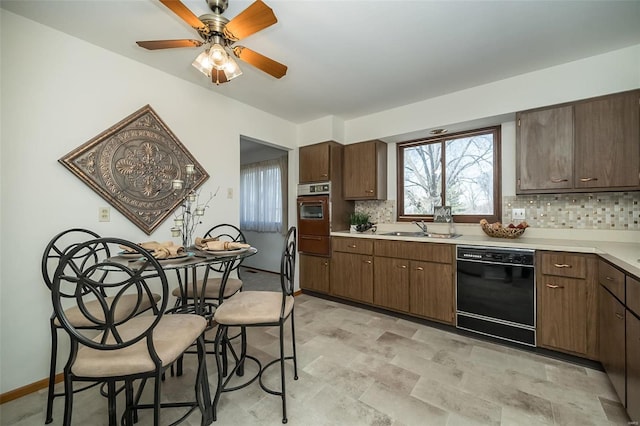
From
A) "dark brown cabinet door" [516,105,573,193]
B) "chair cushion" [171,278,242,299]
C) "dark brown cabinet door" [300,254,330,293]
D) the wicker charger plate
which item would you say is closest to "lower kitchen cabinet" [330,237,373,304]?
"dark brown cabinet door" [300,254,330,293]

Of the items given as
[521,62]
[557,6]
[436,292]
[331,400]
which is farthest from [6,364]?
[521,62]

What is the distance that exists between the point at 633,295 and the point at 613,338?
53 cm

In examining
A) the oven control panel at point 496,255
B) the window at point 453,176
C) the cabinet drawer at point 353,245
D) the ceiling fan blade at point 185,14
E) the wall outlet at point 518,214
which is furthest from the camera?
the cabinet drawer at point 353,245

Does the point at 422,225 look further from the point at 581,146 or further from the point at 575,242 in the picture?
the point at 581,146

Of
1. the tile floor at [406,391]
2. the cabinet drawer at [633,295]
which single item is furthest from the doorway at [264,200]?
the cabinet drawer at [633,295]

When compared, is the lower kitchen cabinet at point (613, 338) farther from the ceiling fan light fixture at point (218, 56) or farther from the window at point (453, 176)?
the ceiling fan light fixture at point (218, 56)

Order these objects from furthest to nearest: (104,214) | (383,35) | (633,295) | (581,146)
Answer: (581,146) < (104,214) < (383,35) < (633,295)

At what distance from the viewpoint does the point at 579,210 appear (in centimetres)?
248

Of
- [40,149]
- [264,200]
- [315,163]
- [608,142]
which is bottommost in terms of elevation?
[264,200]

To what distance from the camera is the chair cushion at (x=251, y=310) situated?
1538mm

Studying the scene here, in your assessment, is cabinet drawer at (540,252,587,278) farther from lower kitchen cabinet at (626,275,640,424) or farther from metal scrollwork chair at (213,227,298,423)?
metal scrollwork chair at (213,227,298,423)

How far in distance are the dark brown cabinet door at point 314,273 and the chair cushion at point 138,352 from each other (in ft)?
7.52

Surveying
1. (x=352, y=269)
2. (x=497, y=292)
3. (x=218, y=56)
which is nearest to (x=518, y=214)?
(x=497, y=292)

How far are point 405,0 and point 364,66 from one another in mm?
766
